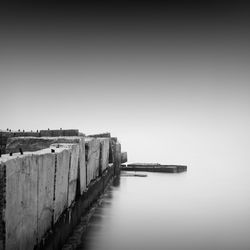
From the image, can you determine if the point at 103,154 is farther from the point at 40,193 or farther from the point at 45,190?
the point at 40,193

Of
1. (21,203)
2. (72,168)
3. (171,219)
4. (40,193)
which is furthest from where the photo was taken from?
(171,219)

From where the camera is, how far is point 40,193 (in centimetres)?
301

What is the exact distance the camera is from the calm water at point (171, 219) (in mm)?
4676

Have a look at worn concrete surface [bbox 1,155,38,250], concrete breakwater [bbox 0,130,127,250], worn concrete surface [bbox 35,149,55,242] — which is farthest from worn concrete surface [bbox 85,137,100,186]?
worn concrete surface [bbox 1,155,38,250]

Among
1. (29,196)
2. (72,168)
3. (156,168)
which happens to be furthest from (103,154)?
(29,196)

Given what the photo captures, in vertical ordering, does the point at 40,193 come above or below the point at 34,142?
below

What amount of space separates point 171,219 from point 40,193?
11.3 feet

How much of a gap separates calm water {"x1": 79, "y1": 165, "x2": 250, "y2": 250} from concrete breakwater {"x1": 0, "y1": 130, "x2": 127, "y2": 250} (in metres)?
0.65

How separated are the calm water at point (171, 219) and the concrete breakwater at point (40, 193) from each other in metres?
0.65

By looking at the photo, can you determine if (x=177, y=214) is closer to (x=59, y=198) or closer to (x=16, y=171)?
(x=59, y=198)

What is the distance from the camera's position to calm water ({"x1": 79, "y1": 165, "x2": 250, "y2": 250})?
15.3 feet

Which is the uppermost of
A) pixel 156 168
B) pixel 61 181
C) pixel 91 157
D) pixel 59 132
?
pixel 59 132

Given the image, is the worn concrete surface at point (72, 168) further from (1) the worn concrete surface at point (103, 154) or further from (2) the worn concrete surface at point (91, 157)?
(1) the worn concrete surface at point (103, 154)

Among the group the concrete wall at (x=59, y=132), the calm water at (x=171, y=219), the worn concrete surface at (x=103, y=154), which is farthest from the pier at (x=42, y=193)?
the concrete wall at (x=59, y=132)
